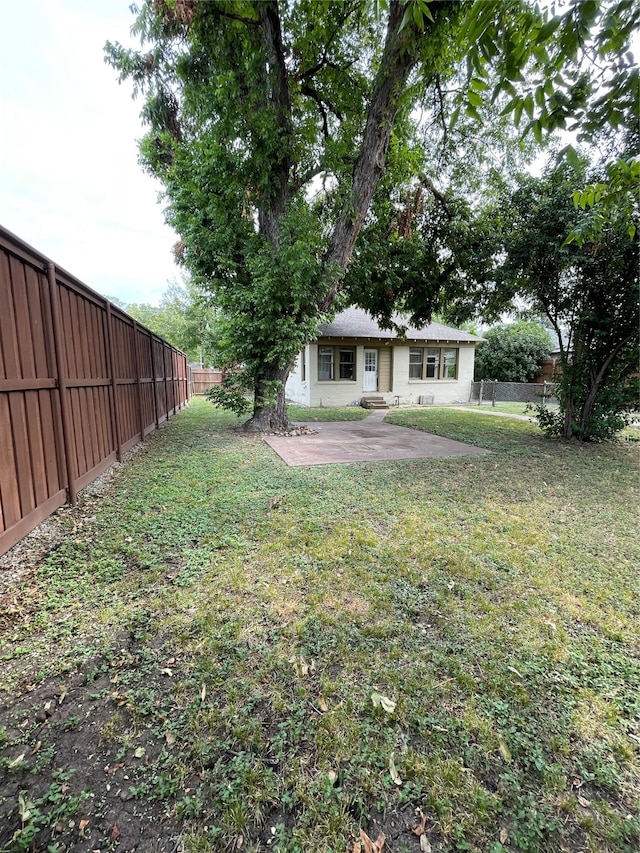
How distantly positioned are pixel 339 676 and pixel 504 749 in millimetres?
697

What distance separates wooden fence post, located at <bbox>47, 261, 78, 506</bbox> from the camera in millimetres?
3279

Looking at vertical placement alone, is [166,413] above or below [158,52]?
below

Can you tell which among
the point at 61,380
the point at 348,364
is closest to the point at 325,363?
the point at 348,364

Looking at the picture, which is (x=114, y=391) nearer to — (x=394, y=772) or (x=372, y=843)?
(x=394, y=772)

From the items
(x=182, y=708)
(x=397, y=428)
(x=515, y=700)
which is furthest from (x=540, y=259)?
(x=182, y=708)

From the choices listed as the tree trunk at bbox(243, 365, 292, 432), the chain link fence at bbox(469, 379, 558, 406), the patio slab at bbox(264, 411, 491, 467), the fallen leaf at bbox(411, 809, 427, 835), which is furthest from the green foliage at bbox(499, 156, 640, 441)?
the chain link fence at bbox(469, 379, 558, 406)

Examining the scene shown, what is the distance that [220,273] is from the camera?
7.95m

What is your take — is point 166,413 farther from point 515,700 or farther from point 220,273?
point 515,700

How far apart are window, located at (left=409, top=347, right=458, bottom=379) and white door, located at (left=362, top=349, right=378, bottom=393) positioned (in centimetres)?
163

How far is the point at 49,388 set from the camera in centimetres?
318

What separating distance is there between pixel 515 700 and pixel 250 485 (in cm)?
340

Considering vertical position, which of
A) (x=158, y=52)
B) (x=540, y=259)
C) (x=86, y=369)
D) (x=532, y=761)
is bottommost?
(x=532, y=761)

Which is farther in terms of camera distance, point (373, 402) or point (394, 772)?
point (373, 402)

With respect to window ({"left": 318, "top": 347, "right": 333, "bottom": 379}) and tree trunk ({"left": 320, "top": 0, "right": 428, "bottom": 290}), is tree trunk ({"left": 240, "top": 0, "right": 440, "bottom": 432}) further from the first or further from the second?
window ({"left": 318, "top": 347, "right": 333, "bottom": 379})
